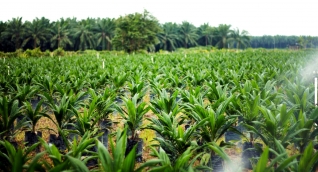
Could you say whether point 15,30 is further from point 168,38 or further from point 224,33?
point 224,33

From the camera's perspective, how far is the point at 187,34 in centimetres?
5641

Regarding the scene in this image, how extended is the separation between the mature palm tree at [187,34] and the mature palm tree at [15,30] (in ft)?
99.9

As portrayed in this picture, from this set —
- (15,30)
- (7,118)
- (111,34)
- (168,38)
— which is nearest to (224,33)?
(168,38)

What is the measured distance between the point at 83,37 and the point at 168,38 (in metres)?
17.1

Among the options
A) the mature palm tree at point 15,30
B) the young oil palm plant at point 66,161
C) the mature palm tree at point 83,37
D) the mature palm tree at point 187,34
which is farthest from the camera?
the mature palm tree at point 187,34

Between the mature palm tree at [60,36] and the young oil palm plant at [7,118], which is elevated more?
the mature palm tree at [60,36]

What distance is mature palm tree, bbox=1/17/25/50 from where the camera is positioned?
4519cm

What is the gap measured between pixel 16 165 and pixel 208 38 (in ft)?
198

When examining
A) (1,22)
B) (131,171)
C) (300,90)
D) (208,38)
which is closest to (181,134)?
(131,171)

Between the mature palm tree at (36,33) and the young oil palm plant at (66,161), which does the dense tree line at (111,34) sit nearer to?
the mature palm tree at (36,33)

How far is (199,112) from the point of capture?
307 cm

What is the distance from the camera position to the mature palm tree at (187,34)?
56281 mm

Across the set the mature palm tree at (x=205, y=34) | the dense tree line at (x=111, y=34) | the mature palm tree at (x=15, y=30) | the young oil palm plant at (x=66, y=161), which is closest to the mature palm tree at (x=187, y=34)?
A: the dense tree line at (x=111, y=34)

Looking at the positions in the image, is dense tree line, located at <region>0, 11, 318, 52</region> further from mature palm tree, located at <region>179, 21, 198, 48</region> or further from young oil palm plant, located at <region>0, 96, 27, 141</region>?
young oil palm plant, located at <region>0, 96, 27, 141</region>
